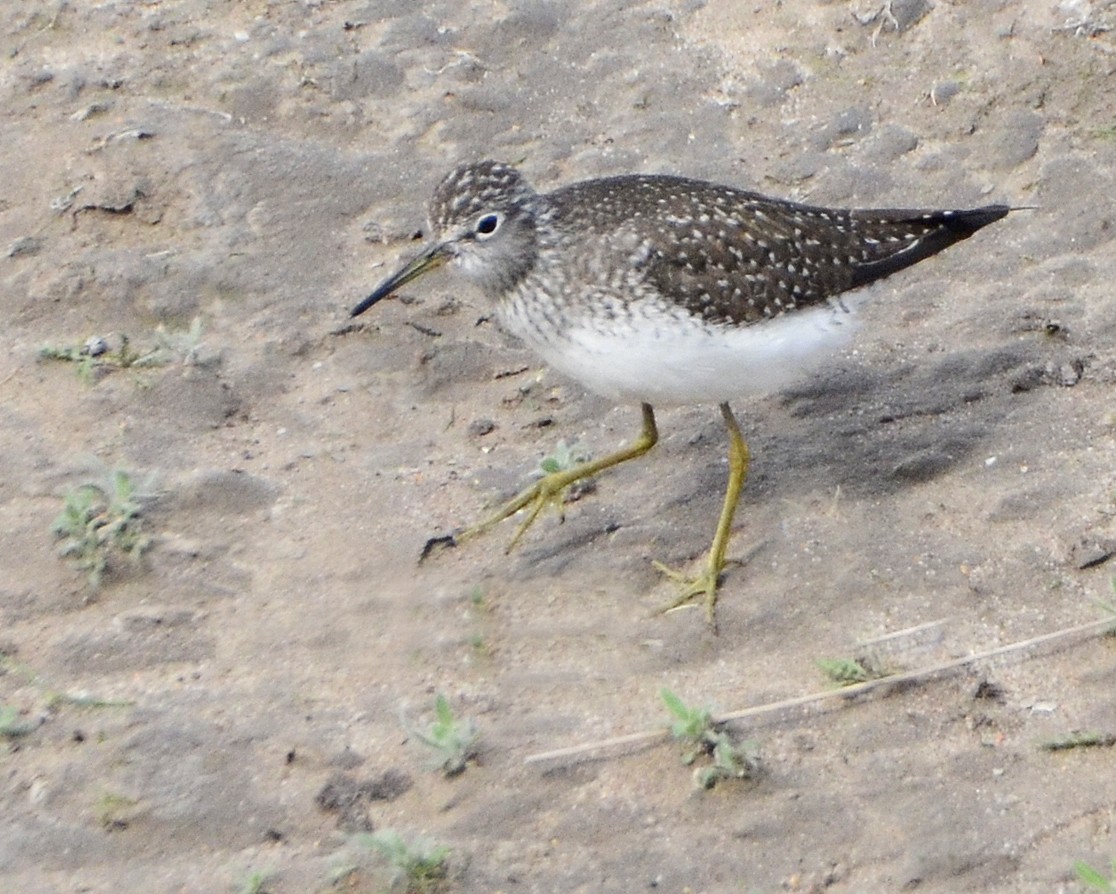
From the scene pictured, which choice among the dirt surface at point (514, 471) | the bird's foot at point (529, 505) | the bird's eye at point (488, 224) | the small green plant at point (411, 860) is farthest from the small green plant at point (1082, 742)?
the bird's eye at point (488, 224)

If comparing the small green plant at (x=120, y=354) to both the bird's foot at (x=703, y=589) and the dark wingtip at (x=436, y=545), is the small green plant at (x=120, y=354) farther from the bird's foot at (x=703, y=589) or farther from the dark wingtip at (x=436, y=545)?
the bird's foot at (x=703, y=589)

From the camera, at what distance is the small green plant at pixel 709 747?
15.2ft

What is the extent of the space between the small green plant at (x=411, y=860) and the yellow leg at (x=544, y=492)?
5.45 feet

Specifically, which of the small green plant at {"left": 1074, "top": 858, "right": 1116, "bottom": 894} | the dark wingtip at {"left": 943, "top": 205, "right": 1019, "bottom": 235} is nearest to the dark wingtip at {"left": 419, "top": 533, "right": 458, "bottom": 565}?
the dark wingtip at {"left": 943, "top": 205, "right": 1019, "bottom": 235}

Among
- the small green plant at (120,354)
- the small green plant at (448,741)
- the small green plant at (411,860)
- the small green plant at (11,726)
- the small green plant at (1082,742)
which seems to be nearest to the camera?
the small green plant at (411,860)

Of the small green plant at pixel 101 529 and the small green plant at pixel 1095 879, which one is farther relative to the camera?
the small green plant at pixel 101 529

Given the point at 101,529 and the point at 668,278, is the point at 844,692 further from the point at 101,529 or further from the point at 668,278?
the point at 101,529

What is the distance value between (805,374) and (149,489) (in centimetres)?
260

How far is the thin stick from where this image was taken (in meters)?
4.81

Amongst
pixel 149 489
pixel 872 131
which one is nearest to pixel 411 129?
pixel 872 131

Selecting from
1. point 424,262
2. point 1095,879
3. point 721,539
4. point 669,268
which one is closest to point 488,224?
point 424,262

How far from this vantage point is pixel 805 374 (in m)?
5.99

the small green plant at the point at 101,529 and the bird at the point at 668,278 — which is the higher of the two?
the bird at the point at 668,278

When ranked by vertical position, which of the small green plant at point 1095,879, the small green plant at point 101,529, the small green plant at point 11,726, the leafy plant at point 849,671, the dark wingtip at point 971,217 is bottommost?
the small green plant at point 11,726
